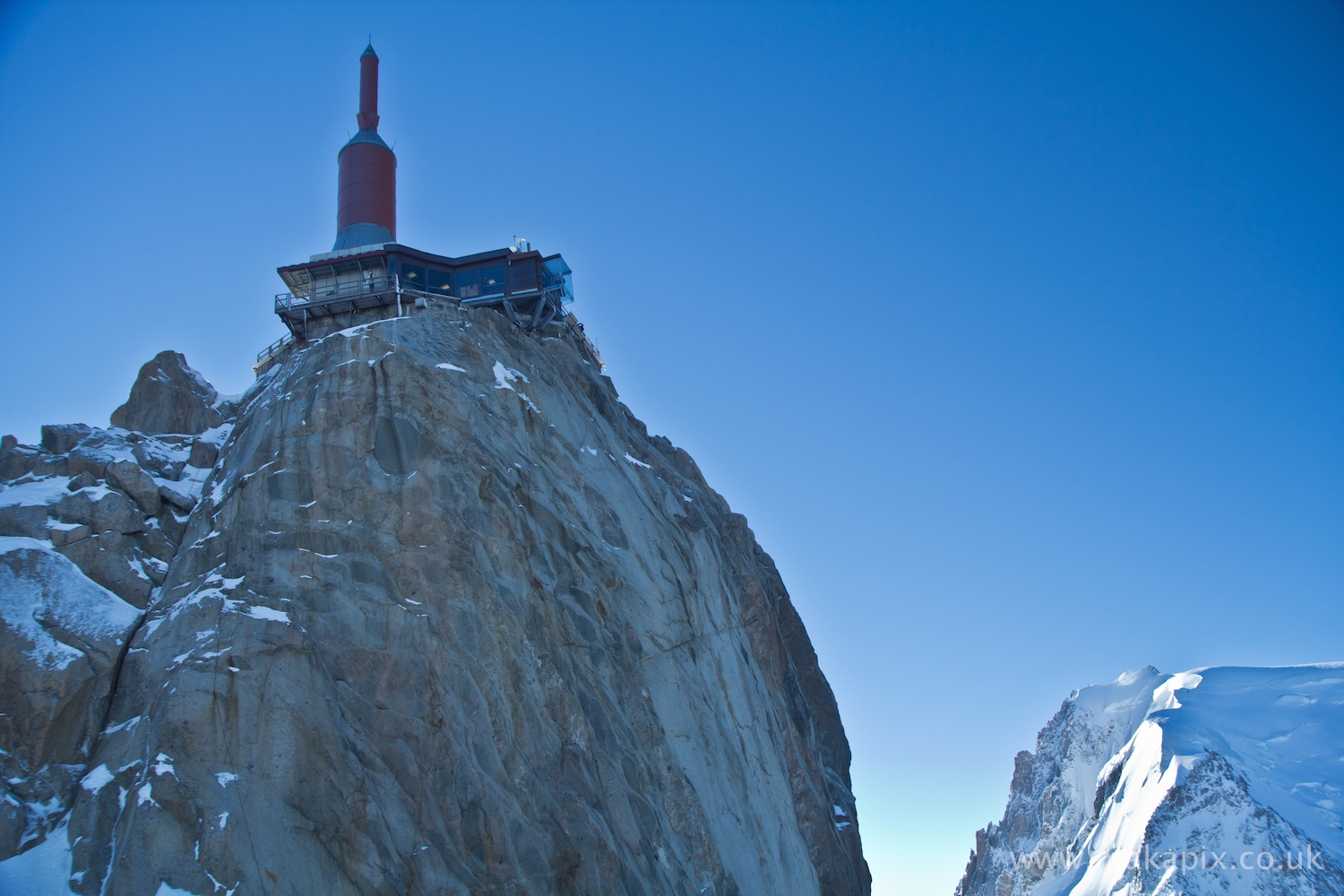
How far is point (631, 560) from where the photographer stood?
45500 mm

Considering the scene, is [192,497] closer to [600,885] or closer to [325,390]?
[325,390]

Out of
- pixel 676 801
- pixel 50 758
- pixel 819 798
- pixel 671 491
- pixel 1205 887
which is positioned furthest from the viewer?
pixel 1205 887

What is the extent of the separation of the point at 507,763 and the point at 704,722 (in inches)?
491

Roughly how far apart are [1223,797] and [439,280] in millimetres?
131574

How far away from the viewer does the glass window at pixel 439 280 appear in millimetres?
56938

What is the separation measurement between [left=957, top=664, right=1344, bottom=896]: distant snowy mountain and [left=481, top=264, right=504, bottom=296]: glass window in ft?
403

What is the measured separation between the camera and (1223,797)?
5517 inches

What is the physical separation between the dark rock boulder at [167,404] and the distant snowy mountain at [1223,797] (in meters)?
132

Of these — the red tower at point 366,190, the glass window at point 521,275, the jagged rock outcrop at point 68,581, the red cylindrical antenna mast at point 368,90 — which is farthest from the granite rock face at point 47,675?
the red cylindrical antenna mast at point 368,90

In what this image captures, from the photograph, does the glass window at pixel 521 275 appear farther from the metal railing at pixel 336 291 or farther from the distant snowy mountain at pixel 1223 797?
the distant snowy mountain at pixel 1223 797

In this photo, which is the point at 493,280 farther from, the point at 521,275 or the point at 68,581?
the point at 68,581

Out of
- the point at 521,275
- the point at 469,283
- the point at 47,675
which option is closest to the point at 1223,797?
the point at 521,275

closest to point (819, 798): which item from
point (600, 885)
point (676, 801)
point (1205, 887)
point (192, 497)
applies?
point (676, 801)

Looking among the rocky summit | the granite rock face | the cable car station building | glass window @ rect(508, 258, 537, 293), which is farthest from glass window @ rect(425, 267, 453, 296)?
the granite rock face
